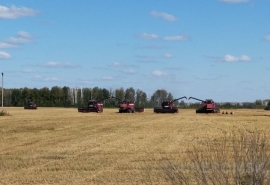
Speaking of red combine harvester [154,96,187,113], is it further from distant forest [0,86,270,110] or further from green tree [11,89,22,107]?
green tree [11,89,22,107]

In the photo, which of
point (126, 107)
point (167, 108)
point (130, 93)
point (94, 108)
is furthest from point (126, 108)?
point (130, 93)

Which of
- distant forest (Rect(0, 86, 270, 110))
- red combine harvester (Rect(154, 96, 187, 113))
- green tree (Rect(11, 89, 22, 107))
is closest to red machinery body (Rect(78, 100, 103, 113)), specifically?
red combine harvester (Rect(154, 96, 187, 113))

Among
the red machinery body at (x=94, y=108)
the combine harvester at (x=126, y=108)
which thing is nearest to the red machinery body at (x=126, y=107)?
the combine harvester at (x=126, y=108)

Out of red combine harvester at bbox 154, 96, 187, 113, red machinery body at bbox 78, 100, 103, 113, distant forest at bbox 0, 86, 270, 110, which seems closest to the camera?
red combine harvester at bbox 154, 96, 187, 113

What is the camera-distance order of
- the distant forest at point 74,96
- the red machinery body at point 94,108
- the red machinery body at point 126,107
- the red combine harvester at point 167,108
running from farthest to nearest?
the distant forest at point 74,96 → the red machinery body at point 126,107 → the red machinery body at point 94,108 → the red combine harvester at point 167,108

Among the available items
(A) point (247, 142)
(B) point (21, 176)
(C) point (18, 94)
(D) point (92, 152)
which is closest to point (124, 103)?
(D) point (92, 152)

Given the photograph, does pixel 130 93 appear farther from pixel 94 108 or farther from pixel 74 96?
pixel 94 108

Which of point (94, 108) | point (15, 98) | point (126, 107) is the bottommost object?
point (94, 108)

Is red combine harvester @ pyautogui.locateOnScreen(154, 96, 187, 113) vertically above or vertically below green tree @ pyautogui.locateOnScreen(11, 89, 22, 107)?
below

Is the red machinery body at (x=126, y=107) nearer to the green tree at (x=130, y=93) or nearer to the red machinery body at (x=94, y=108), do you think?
the red machinery body at (x=94, y=108)

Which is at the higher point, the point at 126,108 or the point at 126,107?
the point at 126,107

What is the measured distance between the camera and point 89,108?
77625mm

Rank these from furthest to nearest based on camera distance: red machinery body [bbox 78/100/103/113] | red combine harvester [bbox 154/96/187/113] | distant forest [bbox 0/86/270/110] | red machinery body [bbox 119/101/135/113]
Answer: distant forest [bbox 0/86/270/110], red machinery body [bbox 119/101/135/113], red machinery body [bbox 78/100/103/113], red combine harvester [bbox 154/96/187/113]

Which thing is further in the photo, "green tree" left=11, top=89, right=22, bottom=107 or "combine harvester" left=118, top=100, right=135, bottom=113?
"green tree" left=11, top=89, right=22, bottom=107
